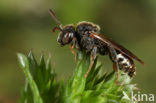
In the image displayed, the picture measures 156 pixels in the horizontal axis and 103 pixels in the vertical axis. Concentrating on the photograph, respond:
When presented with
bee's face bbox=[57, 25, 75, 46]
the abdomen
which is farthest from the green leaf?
the abdomen

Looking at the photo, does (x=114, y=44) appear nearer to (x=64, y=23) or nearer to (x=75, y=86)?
(x=75, y=86)

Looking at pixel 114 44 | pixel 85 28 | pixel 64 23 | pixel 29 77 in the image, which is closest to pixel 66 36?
pixel 85 28

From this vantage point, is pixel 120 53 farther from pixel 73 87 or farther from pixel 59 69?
pixel 59 69

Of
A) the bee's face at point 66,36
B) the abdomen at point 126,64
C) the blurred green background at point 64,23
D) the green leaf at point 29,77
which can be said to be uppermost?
the blurred green background at point 64,23

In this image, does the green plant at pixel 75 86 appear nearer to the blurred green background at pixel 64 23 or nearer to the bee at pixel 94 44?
the bee at pixel 94 44

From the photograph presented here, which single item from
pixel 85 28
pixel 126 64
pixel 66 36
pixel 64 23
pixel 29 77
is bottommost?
pixel 29 77

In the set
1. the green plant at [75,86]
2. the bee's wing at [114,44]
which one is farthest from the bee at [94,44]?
the green plant at [75,86]

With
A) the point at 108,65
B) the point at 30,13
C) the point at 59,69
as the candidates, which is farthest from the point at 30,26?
the point at 108,65
